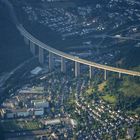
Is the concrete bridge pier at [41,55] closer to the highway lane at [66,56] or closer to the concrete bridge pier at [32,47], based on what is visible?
the highway lane at [66,56]

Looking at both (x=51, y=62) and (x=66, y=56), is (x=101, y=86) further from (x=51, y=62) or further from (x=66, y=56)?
(x=51, y=62)

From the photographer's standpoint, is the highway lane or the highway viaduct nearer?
the highway lane

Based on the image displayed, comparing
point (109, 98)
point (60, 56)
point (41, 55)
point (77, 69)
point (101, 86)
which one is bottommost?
point (109, 98)

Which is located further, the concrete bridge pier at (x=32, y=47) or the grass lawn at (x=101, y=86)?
the concrete bridge pier at (x=32, y=47)

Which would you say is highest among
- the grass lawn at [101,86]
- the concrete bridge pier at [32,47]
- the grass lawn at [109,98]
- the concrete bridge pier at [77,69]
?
the concrete bridge pier at [32,47]

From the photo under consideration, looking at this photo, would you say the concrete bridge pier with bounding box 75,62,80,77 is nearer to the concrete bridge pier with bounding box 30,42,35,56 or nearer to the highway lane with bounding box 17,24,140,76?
the highway lane with bounding box 17,24,140,76

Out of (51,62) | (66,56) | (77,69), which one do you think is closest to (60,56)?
(51,62)

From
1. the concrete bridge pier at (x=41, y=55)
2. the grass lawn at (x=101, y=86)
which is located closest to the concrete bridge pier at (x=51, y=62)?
the concrete bridge pier at (x=41, y=55)

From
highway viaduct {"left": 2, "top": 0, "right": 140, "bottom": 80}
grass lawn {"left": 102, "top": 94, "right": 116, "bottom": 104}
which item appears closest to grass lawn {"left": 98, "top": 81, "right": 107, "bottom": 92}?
highway viaduct {"left": 2, "top": 0, "right": 140, "bottom": 80}

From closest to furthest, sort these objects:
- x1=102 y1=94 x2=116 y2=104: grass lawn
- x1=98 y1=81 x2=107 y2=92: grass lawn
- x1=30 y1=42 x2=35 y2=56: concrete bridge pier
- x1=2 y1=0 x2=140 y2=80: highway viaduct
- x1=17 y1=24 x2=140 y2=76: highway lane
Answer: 1. x1=102 y1=94 x2=116 y2=104: grass lawn
2. x1=98 y1=81 x2=107 y2=92: grass lawn
3. x1=17 y1=24 x2=140 y2=76: highway lane
4. x1=2 y1=0 x2=140 y2=80: highway viaduct
5. x1=30 y1=42 x2=35 y2=56: concrete bridge pier

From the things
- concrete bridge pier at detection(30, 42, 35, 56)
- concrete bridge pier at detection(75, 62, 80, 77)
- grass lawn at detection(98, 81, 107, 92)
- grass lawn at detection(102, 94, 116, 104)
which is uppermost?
concrete bridge pier at detection(30, 42, 35, 56)

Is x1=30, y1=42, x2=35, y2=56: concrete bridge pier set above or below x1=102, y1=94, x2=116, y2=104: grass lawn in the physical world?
above

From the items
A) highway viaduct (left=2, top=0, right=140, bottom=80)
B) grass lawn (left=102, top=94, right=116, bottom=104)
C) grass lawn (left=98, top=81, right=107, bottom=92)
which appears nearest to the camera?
grass lawn (left=102, top=94, right=116, bottom=104)

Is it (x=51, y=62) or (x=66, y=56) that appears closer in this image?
(x=66, y=56)
